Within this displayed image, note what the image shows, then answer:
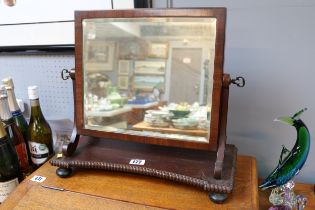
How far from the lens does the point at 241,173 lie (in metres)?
0.61

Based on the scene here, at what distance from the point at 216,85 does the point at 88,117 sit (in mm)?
326

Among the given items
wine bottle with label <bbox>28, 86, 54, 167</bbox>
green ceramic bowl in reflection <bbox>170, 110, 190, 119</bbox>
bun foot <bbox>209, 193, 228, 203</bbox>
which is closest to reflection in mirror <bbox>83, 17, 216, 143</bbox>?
green ceramic bowl in reflection <bbox>170, 110, 190, 119</bbox>

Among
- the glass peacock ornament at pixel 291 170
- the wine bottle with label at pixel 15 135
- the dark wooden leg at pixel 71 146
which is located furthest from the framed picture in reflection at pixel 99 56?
the glass peacock ornament at pixel 291 170

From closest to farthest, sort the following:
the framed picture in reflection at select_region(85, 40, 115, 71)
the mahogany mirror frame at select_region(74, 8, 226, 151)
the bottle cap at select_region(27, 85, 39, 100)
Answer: the mahogany mirror frame at select_region(74, 8, 226, 151) < the framed picture in reflection at select_region(85, 40, 115, 71) < the bottle cap at select_region(27, 85, 39, 100)

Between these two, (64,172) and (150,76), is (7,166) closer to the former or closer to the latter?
(64,172)

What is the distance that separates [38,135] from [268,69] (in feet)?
2.30

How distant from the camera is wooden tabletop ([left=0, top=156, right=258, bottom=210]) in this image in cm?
51

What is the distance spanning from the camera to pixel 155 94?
58 centimetres

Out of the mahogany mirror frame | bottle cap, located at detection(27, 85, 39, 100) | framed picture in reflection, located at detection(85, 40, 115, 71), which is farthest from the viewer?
bottle cap, located at detection(27, 85, 39, 100)

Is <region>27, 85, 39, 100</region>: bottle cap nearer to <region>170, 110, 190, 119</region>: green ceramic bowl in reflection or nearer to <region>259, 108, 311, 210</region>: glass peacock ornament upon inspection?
<region>170, 110, 190, 119</region>: green ceramic bowl in reflection

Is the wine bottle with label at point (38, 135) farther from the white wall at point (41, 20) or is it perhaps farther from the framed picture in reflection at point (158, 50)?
the framed picture in reflection at point (158, 50)

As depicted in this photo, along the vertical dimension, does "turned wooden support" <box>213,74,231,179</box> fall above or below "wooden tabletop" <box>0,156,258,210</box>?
above

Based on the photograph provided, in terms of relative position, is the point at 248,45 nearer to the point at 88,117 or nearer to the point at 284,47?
the point at 284,47

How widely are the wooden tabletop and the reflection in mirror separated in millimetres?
114
